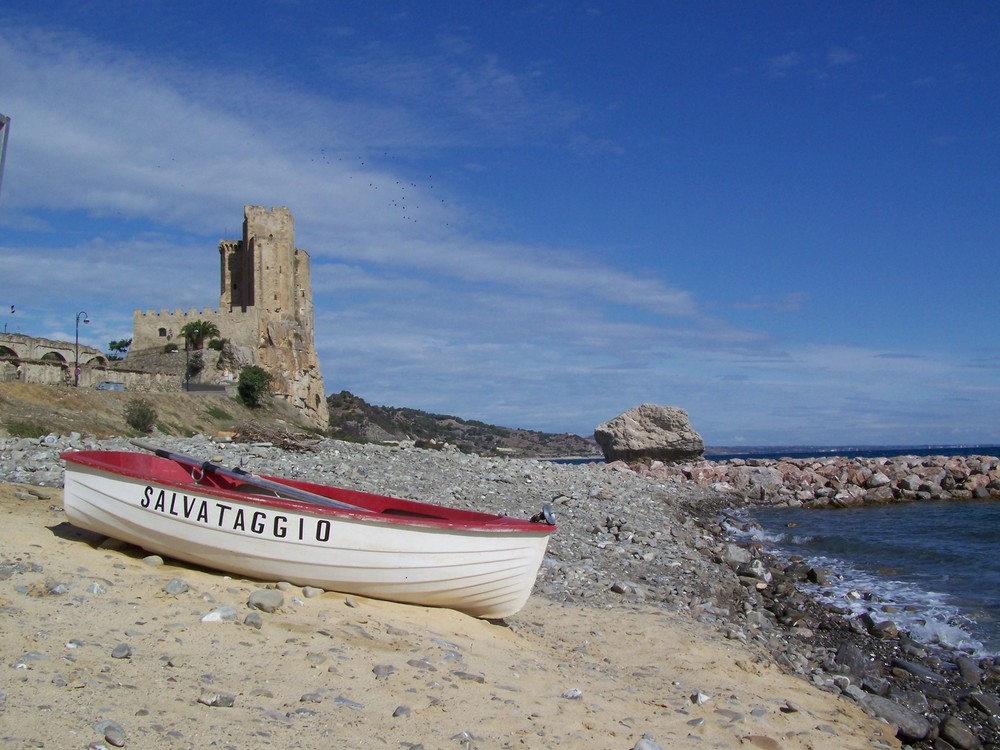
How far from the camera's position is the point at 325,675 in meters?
5.41

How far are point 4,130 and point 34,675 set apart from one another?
427 cm

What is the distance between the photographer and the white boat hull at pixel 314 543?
6.89m

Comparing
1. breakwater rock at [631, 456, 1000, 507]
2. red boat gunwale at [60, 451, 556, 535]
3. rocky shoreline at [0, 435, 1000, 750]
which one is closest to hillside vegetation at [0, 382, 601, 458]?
rocky shoreline at [0, 435, 1000, 750]

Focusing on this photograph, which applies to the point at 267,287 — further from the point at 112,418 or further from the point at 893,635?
the point at 893,635

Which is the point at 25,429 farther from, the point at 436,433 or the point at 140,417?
the point at 436,433

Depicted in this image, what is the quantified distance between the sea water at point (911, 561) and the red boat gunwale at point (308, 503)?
636cm

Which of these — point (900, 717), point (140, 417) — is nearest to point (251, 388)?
point (140, 417)

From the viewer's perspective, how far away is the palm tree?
44.0m

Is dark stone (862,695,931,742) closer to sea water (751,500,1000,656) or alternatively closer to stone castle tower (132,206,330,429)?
sea water (751,500,1000,656)

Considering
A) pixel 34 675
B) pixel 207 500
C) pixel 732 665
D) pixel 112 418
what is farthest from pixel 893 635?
pixel 112 418

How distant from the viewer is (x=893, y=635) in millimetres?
10289

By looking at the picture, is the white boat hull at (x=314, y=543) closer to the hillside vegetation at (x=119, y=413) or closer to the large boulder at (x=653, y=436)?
the hillside vegetation at (x=119, y=413)

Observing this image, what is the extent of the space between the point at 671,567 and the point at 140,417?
19.1 metres

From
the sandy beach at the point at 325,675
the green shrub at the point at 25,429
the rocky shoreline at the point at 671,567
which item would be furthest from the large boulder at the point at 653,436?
the sandy beach at the point at 325,675
